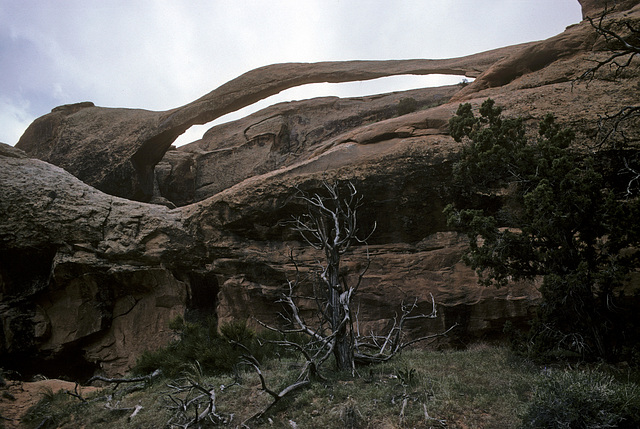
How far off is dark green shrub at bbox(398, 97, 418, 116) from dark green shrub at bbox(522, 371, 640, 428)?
695 inches

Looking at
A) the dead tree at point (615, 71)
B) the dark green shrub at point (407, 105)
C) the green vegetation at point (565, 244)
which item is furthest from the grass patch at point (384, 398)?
the dark green shrub at point (407, 105)

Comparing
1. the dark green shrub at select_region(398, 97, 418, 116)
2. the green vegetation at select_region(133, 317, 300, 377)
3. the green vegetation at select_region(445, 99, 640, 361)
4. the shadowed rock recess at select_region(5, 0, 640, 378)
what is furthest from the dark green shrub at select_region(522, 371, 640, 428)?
the dark green shrub at select_region(398, 97, 418, 116)

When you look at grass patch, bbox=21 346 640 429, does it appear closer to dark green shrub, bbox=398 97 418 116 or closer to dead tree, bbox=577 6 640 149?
dead tree, bbox=577 6 640 149

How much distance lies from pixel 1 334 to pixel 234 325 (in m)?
8.52

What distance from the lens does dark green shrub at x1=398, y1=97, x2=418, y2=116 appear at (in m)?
20.7

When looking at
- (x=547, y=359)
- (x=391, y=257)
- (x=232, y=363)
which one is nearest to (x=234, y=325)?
(x=232, y=363)

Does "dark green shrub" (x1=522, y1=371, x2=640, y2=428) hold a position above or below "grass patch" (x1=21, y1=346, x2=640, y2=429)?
above

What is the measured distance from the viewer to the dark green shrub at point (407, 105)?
20.7 m

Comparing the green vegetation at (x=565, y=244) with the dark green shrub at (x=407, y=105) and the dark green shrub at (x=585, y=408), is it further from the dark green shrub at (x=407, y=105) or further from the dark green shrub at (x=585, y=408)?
the dark green shrub at (x=407, y=105)

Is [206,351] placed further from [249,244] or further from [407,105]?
[407,105]

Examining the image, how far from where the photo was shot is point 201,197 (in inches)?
936

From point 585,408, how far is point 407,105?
18.1 metres

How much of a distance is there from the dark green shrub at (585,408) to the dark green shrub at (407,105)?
17.7 metres

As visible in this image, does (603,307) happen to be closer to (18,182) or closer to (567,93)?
(567,93)
